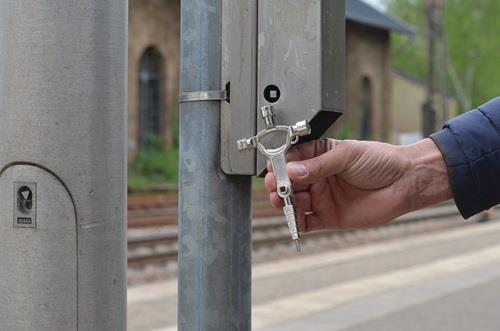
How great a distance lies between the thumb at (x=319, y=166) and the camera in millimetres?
2109

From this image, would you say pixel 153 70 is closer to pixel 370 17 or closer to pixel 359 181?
pixel 370 17

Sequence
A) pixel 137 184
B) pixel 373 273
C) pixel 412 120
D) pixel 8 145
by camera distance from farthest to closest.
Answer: pixel 412 120 → pixel 137 184 → pixel 373 273 → pixel 8 145

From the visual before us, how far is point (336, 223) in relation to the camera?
240 cm

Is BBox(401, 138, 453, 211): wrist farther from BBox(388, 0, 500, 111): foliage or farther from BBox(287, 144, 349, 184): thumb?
BBox(388, 0, 500, 111): foliage

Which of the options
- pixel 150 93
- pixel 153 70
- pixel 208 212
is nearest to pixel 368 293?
pixel 208 212

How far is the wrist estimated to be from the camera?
87.2 inches

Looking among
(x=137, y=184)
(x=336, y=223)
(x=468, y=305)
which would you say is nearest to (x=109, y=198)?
(x=336, y=223)

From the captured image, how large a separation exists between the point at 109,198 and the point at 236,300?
16.4 inches

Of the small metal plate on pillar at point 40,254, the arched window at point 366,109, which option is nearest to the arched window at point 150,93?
the arched window at point 366,109

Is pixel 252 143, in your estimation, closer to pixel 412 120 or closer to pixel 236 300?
pixel 236 300

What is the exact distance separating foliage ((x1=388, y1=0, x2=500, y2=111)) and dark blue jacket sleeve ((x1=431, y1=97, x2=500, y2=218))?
62.3 meters

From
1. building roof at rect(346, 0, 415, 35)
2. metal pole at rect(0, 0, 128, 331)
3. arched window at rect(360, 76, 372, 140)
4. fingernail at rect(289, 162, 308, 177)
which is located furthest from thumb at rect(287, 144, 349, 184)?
arched window at rect(360, 76, 372, 140)

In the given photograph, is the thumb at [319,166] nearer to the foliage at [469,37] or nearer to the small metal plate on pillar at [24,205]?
the small metal plate on pillar at [24,205]

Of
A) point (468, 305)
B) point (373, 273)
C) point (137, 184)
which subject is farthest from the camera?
point (137, 184)
